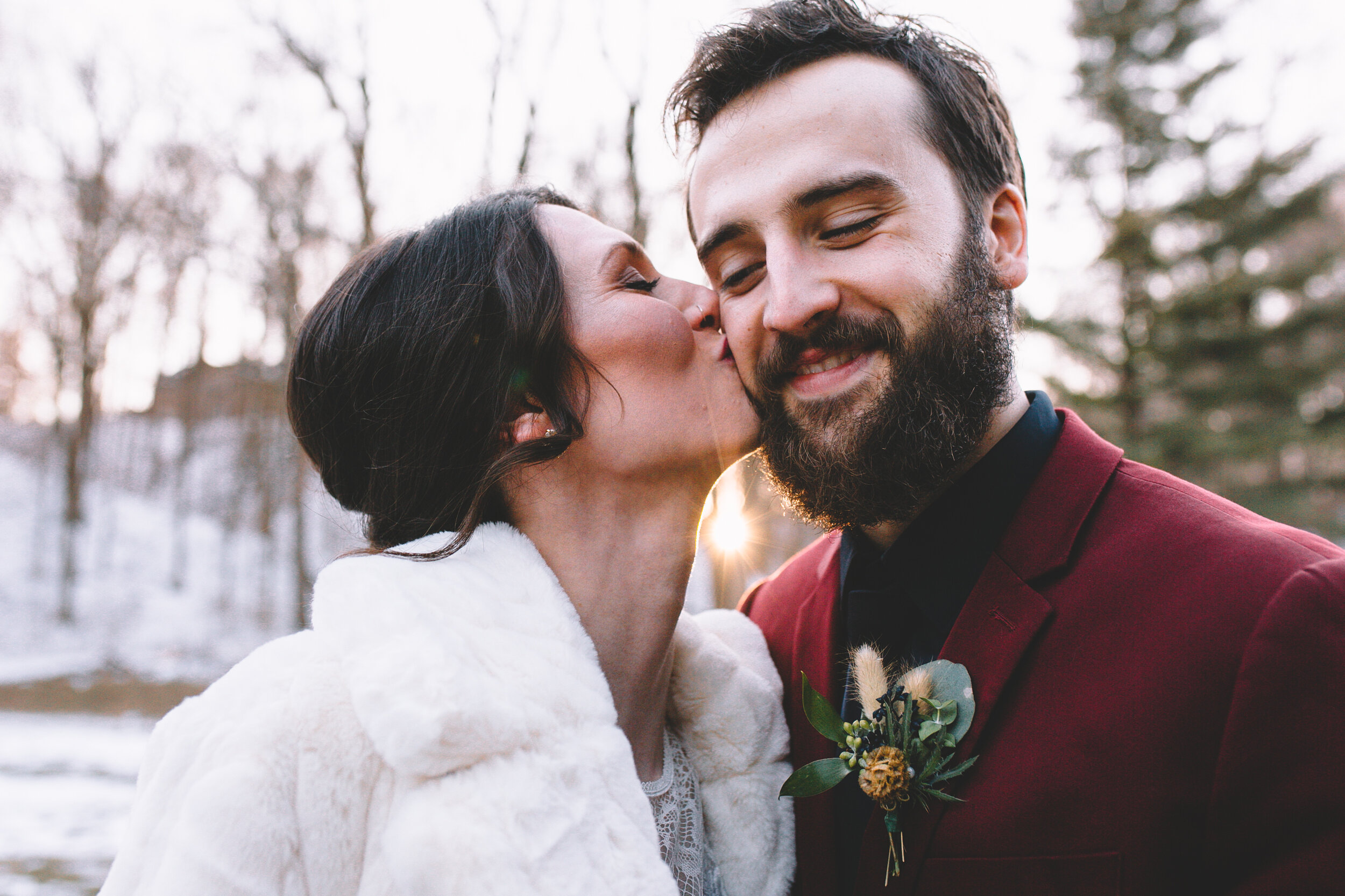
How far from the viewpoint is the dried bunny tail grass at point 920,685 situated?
1806 millimetres

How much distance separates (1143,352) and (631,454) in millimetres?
15164

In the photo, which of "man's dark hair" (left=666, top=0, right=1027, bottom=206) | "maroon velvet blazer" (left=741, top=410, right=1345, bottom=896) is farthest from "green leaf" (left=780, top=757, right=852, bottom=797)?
"man's dark hair" (left=666, top=0, right=1027, bottom=206)

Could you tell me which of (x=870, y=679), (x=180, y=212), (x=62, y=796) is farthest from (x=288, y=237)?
(x=870, y=679)

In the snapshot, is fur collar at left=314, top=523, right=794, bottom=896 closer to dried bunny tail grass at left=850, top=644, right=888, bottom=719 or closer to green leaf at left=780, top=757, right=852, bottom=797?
green leaf at left=780, top=757, right=852, bottom=797

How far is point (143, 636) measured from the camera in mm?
18031

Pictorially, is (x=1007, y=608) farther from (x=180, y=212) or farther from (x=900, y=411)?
(x=180, y=212)

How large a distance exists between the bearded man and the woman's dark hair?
583mm

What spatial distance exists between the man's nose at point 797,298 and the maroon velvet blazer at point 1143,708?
28.0 inches

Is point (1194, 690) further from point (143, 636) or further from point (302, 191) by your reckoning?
point (143, 636)

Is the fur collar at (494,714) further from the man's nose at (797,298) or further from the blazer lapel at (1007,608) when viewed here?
the man's nose at (797,298)

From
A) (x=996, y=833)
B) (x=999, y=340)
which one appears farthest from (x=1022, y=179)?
(x=996, y=833)

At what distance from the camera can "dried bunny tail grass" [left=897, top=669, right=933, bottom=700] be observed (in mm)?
1806

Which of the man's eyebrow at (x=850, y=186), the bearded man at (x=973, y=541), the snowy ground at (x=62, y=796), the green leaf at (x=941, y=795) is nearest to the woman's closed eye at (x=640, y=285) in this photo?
the bearded man at (x=973, y=541)

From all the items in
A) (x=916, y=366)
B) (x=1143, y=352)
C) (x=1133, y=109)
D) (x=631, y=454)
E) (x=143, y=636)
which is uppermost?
(x=1133, y=109)
